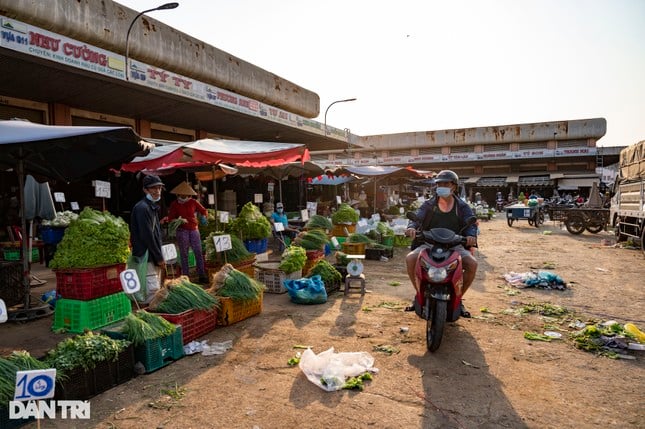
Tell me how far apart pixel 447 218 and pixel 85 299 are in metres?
4.61

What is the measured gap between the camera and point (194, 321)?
186 inches

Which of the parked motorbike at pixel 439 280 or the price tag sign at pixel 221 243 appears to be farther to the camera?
the price tag sign at pixel 221 243

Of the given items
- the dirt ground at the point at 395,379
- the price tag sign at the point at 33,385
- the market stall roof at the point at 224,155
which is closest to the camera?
the price tag sign at the point at 33,385

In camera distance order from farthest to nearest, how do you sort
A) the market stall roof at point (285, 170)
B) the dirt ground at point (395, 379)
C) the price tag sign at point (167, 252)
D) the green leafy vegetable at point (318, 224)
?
the market stall roof at point (285, 170), the green leafy vegetable at point (318, 224), the price tag sign at point (167, 252), the dirt ground at point (395, 379)

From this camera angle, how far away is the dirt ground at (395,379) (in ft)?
10.3

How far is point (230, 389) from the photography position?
143 inches

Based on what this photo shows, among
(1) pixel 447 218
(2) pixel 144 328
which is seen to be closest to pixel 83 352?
(2) pixel 144 328

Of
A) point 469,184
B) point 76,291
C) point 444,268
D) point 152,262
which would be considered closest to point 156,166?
point 152,262

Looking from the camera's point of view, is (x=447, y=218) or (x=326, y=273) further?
(x=326, y=273)

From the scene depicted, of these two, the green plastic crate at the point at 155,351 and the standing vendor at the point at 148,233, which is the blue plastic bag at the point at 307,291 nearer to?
the standing vendor at the point at 148,233

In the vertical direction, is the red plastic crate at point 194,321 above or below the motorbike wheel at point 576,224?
below

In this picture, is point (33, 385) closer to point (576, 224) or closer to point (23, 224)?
point (23, 224)

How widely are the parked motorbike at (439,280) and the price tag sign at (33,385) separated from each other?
3420mm

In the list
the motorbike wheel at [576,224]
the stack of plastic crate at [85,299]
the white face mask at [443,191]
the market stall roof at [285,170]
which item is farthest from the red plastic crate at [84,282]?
the motorbike wheel at [576,224]
